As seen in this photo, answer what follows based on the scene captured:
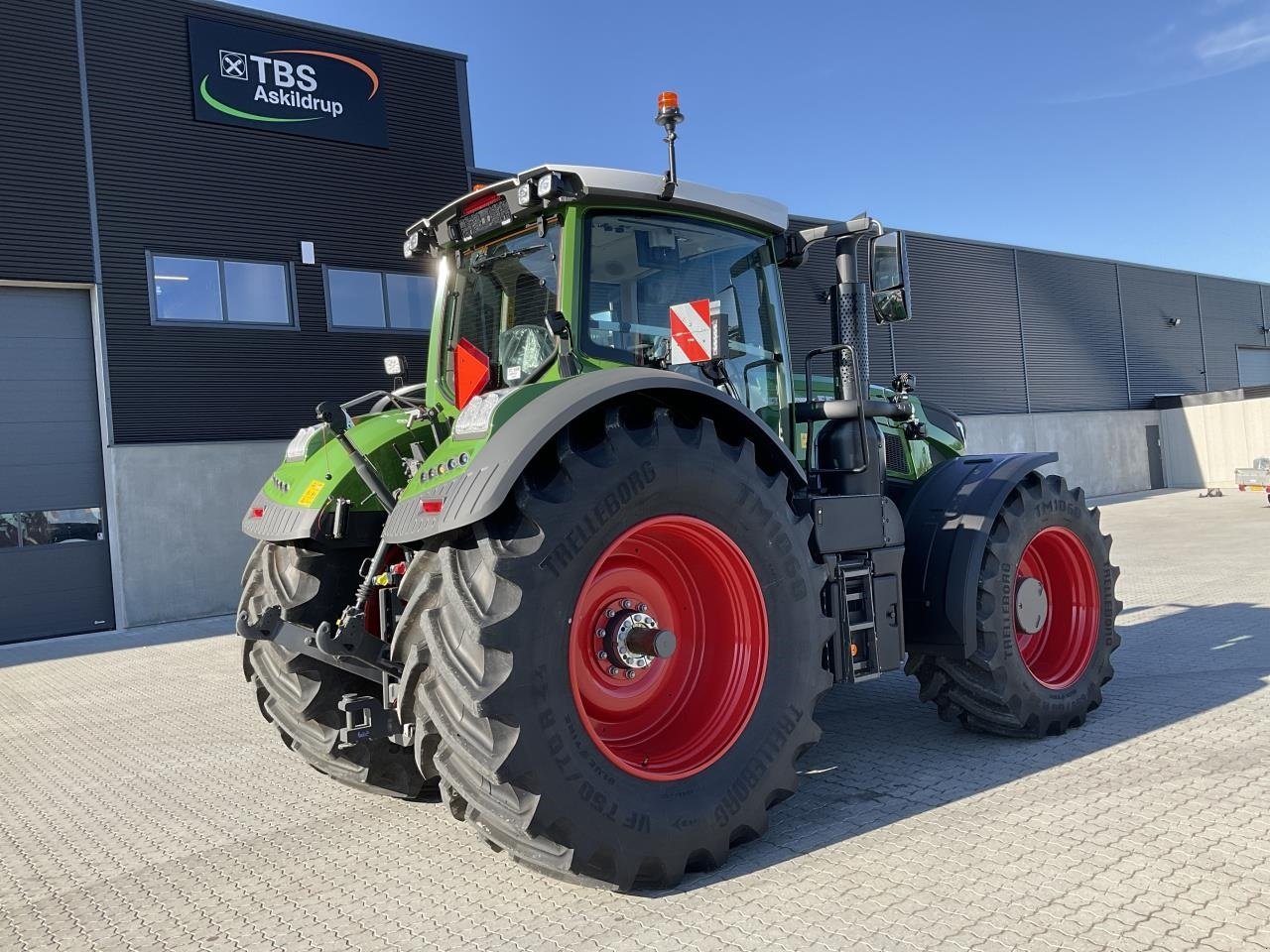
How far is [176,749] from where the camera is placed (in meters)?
5.53

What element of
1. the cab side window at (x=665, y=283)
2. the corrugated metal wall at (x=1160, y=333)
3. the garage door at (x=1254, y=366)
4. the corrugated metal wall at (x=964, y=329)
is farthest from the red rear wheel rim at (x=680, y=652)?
the garage door at (x=1254, y=366)

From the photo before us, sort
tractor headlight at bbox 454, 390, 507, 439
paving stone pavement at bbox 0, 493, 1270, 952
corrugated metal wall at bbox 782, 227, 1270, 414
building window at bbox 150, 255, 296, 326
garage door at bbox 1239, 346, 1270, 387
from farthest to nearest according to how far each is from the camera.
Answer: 1. garage door at bbox 1239, 346, 1270, 387
2. corrugated metal wall at bbox 782, 227, 1270, 414
3. building window at bbox 150, 255, 296, 326
4. tractor headlight at bbox 454, 390, 507, 439
5. paving stone pavement at bbox 0, 493, 1270, 952

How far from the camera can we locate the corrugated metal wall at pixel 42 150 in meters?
12.0

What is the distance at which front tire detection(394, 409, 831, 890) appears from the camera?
2.84 m

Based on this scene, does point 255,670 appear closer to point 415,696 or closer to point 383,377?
point 415,696

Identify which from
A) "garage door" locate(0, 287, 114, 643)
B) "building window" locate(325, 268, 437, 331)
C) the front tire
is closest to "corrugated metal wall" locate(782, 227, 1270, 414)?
"building window" locate(325, 268, 437, 331)

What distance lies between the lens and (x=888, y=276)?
4309 millimetres

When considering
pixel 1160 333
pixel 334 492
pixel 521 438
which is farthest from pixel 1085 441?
pixel 521 438

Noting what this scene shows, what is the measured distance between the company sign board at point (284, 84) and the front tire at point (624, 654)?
12.9 m

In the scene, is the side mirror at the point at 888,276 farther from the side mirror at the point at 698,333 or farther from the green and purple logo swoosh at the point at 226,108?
the green and purple logo swoosh at the point at 226,108

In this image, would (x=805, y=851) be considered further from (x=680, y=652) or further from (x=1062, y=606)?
(x=1062, y=606)

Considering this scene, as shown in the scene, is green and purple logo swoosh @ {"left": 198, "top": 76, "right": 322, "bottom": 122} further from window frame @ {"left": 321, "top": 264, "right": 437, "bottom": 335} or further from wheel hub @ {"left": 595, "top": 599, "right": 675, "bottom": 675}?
wheel hub @ {"left": 595, "top": 599, "right": 675, "bottom": 675}

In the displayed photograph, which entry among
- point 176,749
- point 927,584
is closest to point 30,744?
point 176,749

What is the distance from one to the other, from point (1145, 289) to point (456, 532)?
3340cm
